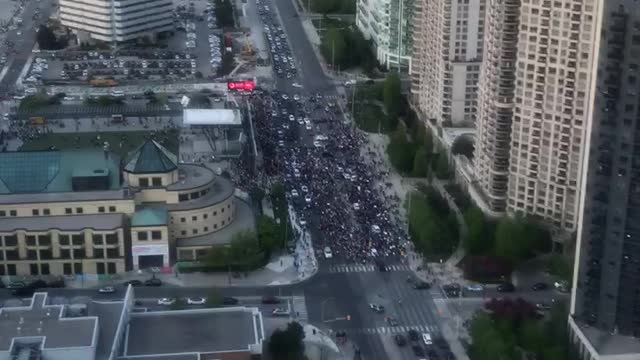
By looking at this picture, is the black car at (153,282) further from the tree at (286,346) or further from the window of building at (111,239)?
the tree at (286,346)

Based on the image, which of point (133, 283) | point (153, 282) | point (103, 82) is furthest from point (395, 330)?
point (103, 82)

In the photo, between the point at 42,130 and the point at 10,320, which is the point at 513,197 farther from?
the point at 42,130

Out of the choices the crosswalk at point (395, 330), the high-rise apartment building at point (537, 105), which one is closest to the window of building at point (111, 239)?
the crosswalk at point (395, 330)

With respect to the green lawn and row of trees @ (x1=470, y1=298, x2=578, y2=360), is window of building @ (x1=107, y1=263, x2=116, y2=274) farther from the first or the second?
row of trees @ (x1=470, y1=298, x2=578, y2=360)

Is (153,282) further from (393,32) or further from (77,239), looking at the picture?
(393,32)

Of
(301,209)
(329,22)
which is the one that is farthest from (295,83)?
(301,209)
